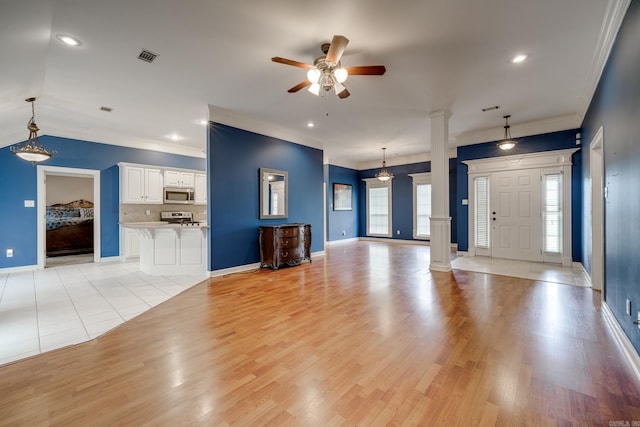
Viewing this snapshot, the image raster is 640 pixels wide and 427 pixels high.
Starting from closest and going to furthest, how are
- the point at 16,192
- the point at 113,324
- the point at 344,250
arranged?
the point at 113,324
the point at 16,192
the point at 344,250

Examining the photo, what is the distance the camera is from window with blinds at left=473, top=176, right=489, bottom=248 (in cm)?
636

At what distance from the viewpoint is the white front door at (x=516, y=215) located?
575 centimetres

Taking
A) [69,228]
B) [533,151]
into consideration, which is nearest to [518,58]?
[533,151]

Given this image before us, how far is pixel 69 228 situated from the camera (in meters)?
7.18

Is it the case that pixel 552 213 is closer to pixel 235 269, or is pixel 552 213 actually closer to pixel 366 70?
pixel 366 70

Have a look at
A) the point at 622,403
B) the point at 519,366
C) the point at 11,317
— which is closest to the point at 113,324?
the point at 11,317

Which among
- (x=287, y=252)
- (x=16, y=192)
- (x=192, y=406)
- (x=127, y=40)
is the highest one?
(x=127, y=40)

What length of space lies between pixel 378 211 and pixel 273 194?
529 cm

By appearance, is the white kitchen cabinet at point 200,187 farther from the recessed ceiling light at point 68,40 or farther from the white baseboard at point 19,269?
the recessed ceiling light at point 68,40

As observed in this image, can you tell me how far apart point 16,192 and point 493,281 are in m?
8.82

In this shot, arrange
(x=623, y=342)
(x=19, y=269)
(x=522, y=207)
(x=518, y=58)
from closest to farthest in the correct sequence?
(x=623, y=342)
(x=518, y=58)
(x=19, y=269)
(x=522, y=207)

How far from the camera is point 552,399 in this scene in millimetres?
1611

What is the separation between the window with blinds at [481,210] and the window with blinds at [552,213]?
1058 mm

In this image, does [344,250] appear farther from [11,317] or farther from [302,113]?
[11,317]
